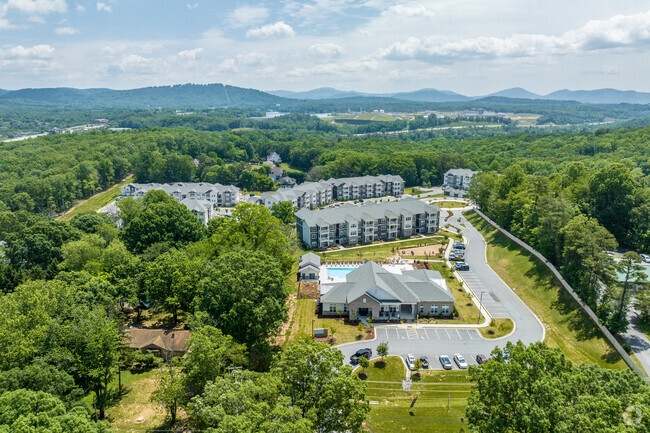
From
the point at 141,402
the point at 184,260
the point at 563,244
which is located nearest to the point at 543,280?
the point at 563,244

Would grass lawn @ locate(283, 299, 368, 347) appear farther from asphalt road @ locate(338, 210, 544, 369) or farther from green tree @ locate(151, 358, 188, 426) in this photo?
green tree @ locate(151, 358, 188, 426)

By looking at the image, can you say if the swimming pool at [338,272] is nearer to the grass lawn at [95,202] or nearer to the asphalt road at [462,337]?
the asphalt road at [462,337]

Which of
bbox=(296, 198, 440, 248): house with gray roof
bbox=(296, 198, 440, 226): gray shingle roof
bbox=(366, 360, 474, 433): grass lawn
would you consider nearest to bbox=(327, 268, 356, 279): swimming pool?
bbox=(296, 198, 440, 248): house with gray roof

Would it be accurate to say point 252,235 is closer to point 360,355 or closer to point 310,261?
point 310,261

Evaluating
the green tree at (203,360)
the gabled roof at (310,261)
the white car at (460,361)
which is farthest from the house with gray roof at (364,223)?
the green tree at (203,360)

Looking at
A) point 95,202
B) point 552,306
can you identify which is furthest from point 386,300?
point 95,202

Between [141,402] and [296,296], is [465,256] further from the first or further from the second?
[141,402]
